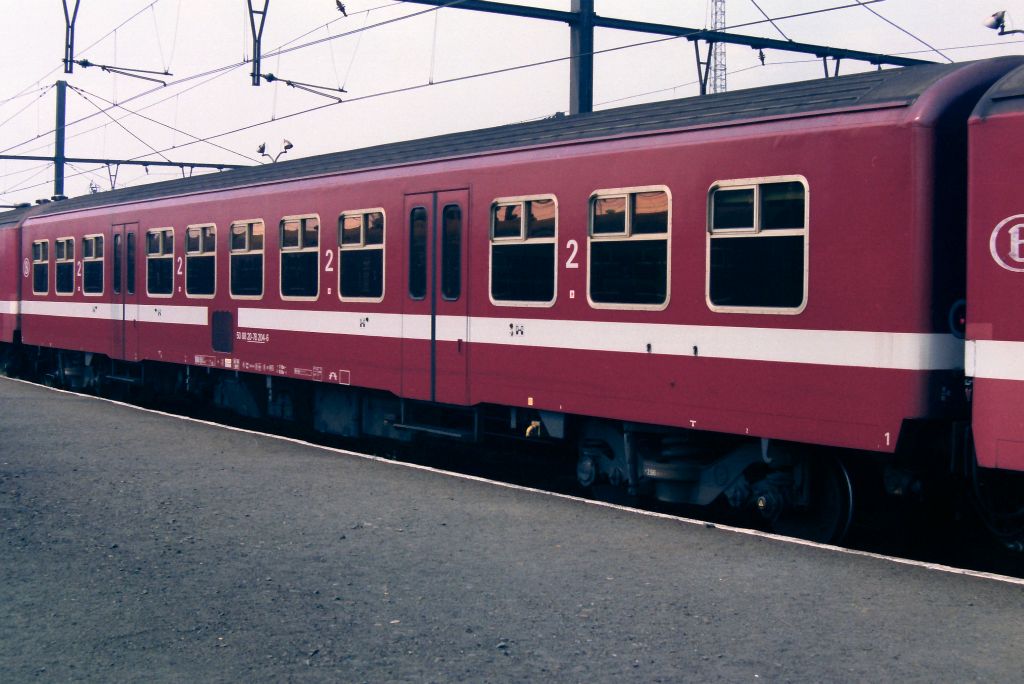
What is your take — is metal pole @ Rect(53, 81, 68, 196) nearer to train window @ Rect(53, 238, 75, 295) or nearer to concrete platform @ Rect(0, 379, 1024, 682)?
train window @ Rect(53, 238, 75, 295)

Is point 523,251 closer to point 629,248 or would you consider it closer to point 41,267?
point 629,248

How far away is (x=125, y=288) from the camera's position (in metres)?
18.8

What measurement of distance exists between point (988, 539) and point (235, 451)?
779 cm

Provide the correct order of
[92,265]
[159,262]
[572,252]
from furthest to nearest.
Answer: [92,265]
[159,262]
[572,252]

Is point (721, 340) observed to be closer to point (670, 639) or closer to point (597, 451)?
point (597, 451)

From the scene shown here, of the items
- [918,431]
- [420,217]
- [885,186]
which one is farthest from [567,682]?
[420,217]

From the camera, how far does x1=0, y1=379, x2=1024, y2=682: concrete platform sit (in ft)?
17.8

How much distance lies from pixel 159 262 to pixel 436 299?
25.3ft

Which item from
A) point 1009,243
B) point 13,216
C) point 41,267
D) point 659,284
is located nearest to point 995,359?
point 1009,243

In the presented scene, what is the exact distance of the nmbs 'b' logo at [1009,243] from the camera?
279 inches

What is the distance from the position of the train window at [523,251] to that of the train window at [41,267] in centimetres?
1445

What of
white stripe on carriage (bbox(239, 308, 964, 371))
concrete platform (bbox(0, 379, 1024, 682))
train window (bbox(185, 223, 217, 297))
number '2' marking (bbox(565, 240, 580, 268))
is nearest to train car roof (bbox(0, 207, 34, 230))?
train window (bbox(185, 223, 217, 297))

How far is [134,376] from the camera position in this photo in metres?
19.8

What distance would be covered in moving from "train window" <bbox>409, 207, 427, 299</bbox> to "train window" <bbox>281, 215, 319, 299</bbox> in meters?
1.98
